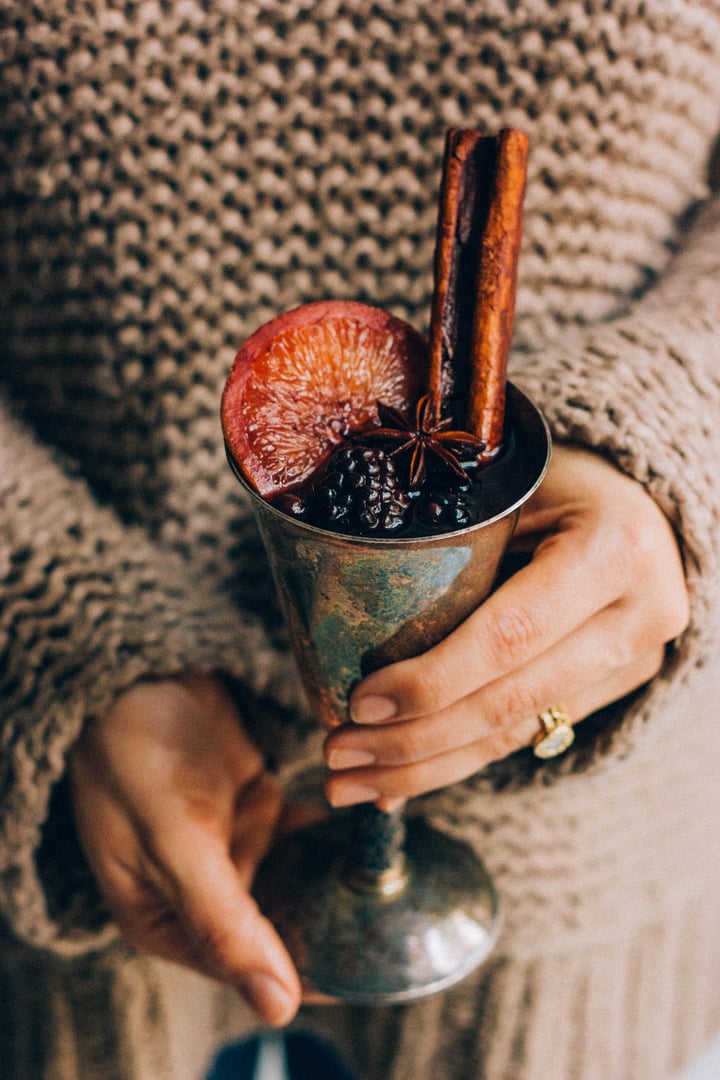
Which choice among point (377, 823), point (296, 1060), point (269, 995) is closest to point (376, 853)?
point (377, 823)

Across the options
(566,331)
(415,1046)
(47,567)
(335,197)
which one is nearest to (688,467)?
(566,331)

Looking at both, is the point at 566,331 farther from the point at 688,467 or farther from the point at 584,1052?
the point at 584,1052

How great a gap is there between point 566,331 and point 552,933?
0.57m

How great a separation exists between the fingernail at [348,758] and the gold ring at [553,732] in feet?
0.38

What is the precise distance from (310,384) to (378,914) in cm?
42

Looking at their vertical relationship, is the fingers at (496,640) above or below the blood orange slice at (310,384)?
below

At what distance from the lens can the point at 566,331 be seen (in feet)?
2.37

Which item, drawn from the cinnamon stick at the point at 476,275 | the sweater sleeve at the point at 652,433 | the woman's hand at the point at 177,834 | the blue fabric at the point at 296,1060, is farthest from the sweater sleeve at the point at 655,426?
the blue fabric at the point at 296,1060

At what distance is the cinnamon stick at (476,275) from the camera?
1.47 feet

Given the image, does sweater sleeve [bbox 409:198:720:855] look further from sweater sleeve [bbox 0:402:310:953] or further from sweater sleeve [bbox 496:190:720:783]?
sweater sleeve [bbox 0:402:310:953]

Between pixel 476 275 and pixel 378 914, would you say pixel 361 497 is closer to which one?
pixel 476 275

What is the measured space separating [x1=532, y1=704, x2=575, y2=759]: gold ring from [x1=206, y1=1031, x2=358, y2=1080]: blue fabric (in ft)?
2.27

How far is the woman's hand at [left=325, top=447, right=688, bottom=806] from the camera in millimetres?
455

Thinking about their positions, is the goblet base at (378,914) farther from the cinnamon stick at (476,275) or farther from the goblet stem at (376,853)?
the cinnamon stick at (476,275)
